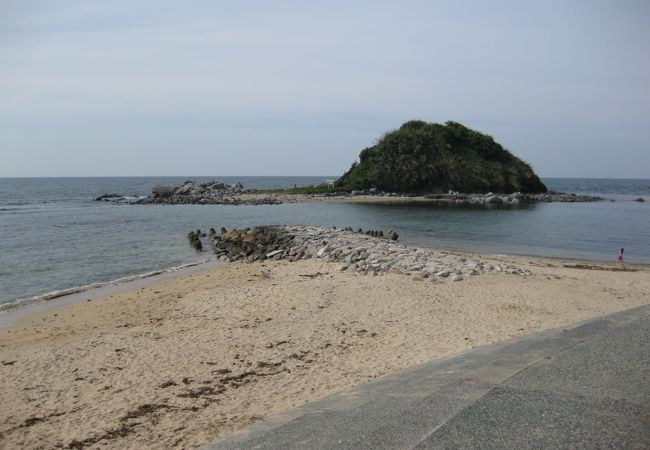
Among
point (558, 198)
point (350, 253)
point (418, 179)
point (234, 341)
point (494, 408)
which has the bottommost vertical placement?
point (234, 341)

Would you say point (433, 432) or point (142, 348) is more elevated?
point (433, 432)

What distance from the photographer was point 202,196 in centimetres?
7125

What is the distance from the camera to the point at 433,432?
17.9 ft

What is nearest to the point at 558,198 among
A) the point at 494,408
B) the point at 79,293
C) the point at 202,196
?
the point at 202,196

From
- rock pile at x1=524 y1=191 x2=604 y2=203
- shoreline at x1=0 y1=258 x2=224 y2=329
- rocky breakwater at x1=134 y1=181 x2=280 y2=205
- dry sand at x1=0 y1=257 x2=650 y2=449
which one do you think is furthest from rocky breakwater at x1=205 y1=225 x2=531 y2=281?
rock pile at x1=524 y1=191 x2=604 y2=203

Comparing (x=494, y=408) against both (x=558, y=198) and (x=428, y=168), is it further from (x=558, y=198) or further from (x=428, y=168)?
(x=558, y=198)

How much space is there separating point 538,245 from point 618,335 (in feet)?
71.1

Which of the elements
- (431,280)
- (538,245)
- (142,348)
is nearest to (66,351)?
(142,348)

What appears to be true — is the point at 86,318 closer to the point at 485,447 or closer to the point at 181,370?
the point at 181,370

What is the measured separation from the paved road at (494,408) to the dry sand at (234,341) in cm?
117

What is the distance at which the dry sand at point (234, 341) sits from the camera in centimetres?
744

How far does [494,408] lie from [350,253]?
14511 millimetres

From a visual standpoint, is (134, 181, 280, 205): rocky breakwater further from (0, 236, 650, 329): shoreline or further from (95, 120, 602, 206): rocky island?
(0, 236, 650, 329): shoreline

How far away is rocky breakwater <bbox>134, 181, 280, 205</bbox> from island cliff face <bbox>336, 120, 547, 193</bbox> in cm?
1634
